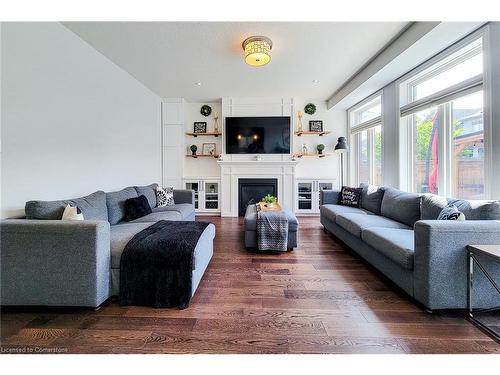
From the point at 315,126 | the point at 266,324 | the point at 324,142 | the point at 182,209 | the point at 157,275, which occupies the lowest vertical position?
the point at 266,324

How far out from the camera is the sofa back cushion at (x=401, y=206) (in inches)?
96.8

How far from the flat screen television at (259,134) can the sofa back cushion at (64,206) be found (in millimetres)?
3045

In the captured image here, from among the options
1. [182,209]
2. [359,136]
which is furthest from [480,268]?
[359,136]

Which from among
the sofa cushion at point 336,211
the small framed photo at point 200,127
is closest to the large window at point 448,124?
the sofa cushion at point 336,211

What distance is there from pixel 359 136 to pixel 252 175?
267cm

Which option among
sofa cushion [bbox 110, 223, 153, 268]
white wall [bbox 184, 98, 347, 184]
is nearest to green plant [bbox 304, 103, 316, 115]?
white wall [bbox 184, 98, 347, 184]

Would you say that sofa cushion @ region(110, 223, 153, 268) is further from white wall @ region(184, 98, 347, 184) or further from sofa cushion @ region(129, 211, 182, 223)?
white wall @ region(184, 98, 347, 184)

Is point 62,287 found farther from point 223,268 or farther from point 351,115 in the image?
point 351,115

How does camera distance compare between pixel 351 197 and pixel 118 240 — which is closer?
pixel 118 240

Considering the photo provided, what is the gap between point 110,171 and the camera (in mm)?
3230

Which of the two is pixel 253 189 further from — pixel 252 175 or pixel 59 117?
pixel 59 117

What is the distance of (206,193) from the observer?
5148 mm
